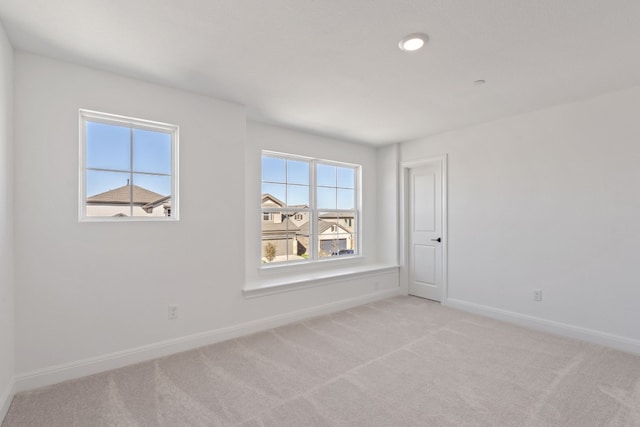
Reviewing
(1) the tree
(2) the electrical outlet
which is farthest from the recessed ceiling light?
(2) the electrical outlet

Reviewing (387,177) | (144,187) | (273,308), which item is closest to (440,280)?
(387,177)

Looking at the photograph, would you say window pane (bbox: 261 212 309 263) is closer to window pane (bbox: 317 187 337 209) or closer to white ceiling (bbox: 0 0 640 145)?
window pane (bbox: 317 187 337 209)

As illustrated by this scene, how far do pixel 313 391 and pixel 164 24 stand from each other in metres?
2.64

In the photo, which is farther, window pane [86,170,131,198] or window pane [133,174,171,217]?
window pane [133,174,171,217]

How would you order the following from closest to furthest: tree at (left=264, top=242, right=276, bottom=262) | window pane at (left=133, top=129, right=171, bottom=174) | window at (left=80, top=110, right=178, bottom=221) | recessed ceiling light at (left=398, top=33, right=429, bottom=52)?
recessed ceiling light at (left=398, top=33, right=429, bottom=52)
window at (left=80, top=110, right=178, bottom=221)
window pane at (left=133, top=129, right=171, bottom=174)
tree at (left=264, top=242, right=276, bottom=262)

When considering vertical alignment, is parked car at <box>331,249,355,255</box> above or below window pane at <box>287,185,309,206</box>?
below

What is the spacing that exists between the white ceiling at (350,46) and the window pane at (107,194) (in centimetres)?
88

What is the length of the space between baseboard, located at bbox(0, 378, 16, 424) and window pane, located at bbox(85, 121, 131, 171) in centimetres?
163

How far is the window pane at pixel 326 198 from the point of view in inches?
179

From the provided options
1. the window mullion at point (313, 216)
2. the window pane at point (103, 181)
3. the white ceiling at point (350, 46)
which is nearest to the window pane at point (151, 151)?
the window pane at point (103, 181)

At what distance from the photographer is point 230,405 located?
2014 millimetres

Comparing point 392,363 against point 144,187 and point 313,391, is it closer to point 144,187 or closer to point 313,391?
point 313,391

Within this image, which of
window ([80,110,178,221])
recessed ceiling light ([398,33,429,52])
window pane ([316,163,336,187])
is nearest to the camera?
recessed ceiling light ([398,33,429,52])

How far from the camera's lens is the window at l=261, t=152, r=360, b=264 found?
13.2ft
